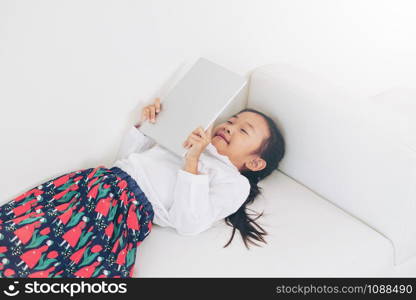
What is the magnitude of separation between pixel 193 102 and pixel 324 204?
0.46 meters

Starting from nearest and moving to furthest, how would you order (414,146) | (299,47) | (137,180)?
(414,146)
(137,180)
(299,47)

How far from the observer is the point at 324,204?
3.91ft

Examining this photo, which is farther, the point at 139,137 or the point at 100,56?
the point at 139,137

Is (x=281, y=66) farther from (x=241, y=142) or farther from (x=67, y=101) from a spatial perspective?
(x=67, y=101)

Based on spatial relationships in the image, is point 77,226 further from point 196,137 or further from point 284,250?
point 284,250

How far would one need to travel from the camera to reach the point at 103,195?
102cm

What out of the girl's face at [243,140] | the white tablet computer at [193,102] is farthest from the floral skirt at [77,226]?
the girl's face at [243,140]

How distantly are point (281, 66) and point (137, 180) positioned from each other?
60 centimetres

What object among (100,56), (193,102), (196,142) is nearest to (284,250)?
(196,142)

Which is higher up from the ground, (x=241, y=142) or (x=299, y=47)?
(x=299, y=47)

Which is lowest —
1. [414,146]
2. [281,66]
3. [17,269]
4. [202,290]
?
[202,290]

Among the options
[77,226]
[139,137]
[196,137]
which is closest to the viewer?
[77,226]

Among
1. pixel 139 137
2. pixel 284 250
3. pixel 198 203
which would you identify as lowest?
pixel 284 250

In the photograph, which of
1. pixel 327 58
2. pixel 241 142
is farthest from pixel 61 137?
pixel 327 58
